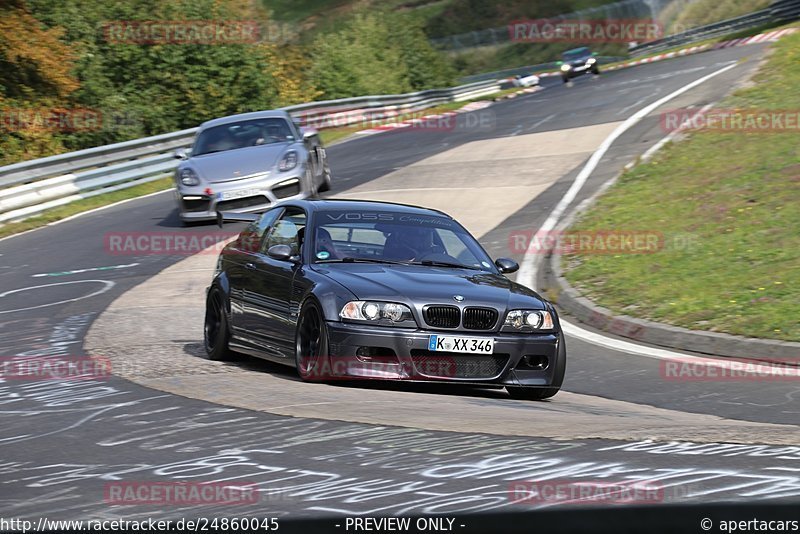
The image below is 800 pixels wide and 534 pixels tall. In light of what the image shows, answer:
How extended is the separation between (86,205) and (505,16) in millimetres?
74595

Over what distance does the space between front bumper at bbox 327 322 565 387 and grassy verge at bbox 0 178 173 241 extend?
14.1 metres

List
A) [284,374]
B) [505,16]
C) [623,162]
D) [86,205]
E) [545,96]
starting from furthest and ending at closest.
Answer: [505,16] → [545,96] → [86,205] → [623,162] → [284,374]

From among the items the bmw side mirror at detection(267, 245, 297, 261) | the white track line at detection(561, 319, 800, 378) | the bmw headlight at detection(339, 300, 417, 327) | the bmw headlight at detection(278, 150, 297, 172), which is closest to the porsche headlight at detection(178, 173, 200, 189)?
the bmw headlight at detection(278, 150, 297, 172)

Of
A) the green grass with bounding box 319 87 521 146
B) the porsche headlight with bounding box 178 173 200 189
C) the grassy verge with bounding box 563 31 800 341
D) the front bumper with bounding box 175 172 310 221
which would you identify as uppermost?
Result: the green grass with bounding box 319 87 521 146

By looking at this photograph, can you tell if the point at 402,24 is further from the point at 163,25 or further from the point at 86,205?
the point at 86,205

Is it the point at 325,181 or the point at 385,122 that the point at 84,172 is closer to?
the point at 325,181

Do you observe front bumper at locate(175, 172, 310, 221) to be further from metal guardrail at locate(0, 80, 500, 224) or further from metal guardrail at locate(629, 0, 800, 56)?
metal guardrail at locate(629, 0, 800, 56)

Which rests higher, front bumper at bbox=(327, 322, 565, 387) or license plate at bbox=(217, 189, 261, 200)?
license plate at bbox=(217, 189, 261, 200)

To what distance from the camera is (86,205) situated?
982 inches

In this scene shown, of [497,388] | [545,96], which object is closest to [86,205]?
[497,388]

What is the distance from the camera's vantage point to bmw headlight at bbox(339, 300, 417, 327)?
8938 mm

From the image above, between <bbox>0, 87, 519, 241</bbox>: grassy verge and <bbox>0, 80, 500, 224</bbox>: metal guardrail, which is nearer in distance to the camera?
<bbox>0, 87, 519, 241</bbox>: grassy verge

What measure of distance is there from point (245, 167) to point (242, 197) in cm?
56

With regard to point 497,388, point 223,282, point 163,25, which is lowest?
point 497,388
